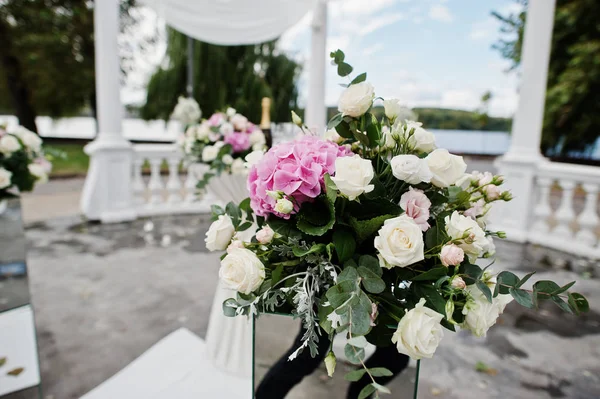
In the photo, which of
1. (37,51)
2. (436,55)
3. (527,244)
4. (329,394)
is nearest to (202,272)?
(329,394)

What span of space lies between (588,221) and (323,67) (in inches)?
135

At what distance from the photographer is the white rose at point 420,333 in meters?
0.62

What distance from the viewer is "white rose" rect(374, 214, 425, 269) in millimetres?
634

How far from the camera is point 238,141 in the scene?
209 centimetres

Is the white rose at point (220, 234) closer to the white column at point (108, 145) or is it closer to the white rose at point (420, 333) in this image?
the white rose at point (420, 333)

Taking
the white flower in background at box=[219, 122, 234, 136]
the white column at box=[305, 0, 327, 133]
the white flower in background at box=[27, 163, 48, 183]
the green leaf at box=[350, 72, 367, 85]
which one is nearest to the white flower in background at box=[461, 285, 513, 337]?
the green leaf at box=[350, 72, 367, 85]

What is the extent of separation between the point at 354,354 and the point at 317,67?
191 inches

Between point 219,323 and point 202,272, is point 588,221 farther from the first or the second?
point 219,323

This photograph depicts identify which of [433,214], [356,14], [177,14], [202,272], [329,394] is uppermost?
[356,14]

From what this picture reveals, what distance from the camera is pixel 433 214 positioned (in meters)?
0.80

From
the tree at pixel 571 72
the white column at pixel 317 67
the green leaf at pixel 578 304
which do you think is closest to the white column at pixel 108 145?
the white column at pixel 317 67

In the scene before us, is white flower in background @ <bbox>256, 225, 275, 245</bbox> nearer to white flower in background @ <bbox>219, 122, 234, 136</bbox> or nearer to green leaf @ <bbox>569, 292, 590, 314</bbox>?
green leaf @ <bbox>569, 292, 590, 314</bbox>

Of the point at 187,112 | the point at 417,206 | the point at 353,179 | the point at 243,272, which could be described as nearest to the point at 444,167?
the point at 417,206

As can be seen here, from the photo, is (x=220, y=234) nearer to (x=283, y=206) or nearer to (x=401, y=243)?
(x=283, y=206)
